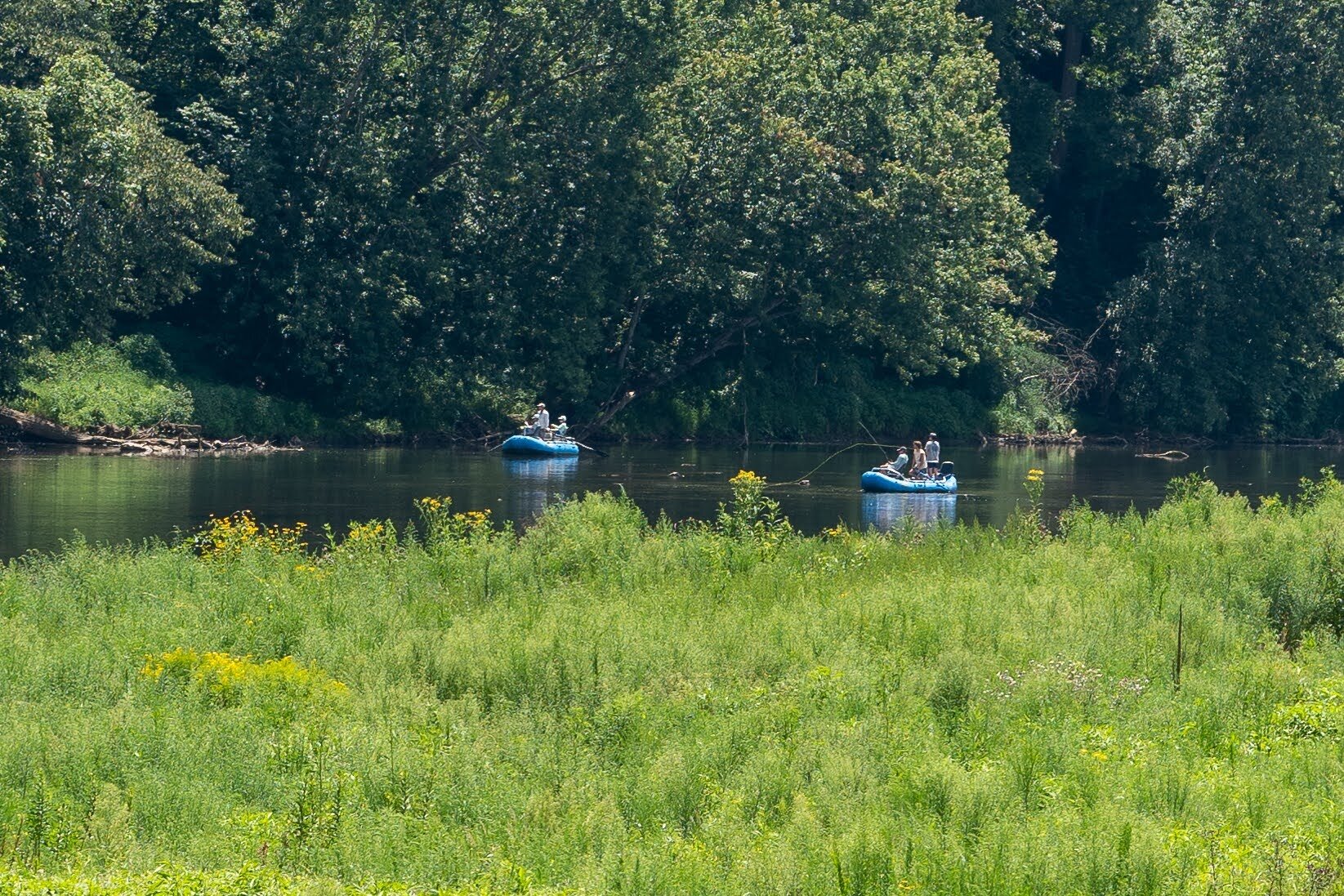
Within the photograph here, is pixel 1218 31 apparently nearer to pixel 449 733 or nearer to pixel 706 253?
pixel 706 253

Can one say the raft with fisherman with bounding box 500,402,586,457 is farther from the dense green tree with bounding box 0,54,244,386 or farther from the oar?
the dense green tree with bounding box 0,54,244,386

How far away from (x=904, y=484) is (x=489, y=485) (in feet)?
29.1

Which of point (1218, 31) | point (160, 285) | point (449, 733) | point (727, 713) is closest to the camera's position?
point (449, 733)

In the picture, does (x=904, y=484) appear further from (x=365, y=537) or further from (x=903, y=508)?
(x=365, y=537)

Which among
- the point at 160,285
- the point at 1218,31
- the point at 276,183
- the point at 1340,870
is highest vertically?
the point at 1218,31

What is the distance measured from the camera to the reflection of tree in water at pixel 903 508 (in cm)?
3152

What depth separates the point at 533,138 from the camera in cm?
5003

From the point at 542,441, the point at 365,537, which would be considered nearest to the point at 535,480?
the point at 542,441

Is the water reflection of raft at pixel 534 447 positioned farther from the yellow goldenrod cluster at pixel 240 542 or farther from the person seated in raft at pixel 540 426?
the yellow goldenrod cluster at pixel 240 542

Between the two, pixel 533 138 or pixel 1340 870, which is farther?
pixel 533 138

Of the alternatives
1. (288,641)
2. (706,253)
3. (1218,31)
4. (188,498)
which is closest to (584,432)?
(706,253)

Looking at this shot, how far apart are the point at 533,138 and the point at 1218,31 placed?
26.1 meters

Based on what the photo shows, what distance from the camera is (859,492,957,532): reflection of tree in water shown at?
31516 millimetres

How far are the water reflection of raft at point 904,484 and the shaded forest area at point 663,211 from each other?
15266 mm
